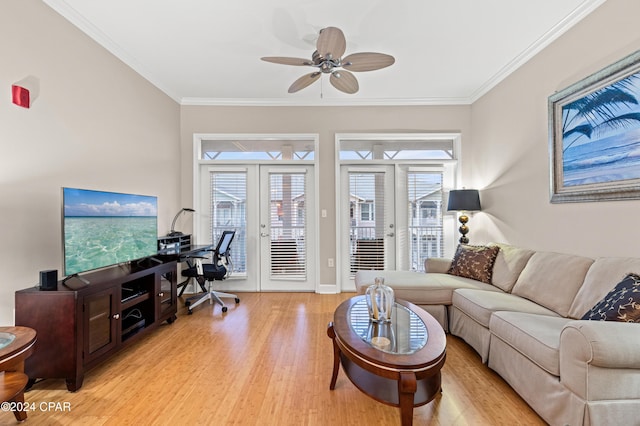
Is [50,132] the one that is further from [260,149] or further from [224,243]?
[260,149]

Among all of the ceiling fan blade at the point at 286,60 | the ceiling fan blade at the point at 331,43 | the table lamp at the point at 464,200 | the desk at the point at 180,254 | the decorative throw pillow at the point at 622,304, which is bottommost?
the decorative throw pillow at the point at 622,304

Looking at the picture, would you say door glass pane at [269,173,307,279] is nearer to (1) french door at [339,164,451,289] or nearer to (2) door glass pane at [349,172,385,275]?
(1) french door at [339,164,451,289]

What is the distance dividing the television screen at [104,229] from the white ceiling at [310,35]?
5.19ft

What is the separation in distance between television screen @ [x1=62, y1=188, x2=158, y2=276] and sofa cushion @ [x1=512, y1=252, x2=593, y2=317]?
3.64 m

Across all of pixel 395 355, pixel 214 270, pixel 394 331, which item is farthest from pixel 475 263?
pixel 214 270

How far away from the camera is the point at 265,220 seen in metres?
4.19

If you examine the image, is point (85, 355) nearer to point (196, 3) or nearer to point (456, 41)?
point (196, 3)

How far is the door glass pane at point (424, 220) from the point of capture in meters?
4.17

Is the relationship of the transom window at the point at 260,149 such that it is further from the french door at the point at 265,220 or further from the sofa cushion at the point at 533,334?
the sofa cushion at the point at 533,334

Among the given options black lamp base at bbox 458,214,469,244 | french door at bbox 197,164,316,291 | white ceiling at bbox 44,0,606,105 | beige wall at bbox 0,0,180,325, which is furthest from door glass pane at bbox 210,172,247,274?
black lamp base at bbox 458,214,469,244

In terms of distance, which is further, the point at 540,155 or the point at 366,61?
the point at 540,155

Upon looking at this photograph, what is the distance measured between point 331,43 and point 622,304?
8.24 feet

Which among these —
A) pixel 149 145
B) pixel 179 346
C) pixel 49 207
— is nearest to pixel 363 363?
pixel 179 346

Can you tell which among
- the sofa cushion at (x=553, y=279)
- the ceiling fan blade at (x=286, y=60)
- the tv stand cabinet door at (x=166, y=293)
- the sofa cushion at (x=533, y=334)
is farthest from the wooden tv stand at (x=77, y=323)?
the sofa cushion at (x=553, y=279)
